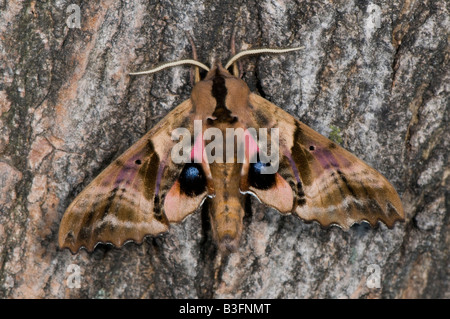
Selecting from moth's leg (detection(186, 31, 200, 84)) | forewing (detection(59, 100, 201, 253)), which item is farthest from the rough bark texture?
forewing (detection(59, 100, 201, 253))

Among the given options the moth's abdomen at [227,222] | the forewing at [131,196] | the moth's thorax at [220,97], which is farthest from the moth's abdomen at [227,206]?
the moth's thorax at [220,97]

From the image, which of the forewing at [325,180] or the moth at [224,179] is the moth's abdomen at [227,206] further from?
the forewing at [325,180]

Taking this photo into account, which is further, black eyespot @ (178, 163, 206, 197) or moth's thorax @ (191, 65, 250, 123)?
black eyespot @ (178, 163, 206, 197)

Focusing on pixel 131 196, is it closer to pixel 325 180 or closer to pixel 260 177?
pixel 260 177

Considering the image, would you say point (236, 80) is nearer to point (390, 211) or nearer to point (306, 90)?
point (306, 90)

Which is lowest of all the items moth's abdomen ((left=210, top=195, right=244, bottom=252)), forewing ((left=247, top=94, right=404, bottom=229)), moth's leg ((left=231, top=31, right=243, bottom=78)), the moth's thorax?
moth's abdomen ((left=210, top=195, right=244, bottom=252))

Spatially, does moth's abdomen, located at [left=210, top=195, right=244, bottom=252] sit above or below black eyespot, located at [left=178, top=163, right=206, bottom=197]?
below

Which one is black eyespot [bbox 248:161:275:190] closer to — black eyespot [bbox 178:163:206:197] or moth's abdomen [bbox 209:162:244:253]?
moth's abdomen [bbox 209:162:244:253]
